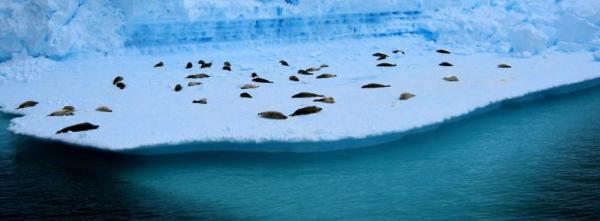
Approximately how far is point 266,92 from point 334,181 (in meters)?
3.60

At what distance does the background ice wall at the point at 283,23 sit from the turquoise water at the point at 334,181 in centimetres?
465

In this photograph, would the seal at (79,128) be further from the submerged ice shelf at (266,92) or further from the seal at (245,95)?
the seal at (245,95)

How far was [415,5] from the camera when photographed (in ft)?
48.3

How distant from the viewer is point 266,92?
9250 mm

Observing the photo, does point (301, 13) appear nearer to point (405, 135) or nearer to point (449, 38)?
point (449, 38)

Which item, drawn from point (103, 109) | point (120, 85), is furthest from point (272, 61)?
point (103, 109)

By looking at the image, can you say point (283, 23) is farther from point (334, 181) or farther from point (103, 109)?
point (334, 181)

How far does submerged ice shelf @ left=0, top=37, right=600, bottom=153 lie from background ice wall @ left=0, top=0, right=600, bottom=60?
13.5 inches

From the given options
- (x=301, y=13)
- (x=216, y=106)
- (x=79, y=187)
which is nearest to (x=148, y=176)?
(x=79, y=187)

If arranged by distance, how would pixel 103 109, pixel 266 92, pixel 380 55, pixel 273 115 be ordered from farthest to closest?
→ pixel 380 55 < pixel 266 92 < pixel 103 109 < pixel 273 115

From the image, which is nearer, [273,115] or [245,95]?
[273,115]

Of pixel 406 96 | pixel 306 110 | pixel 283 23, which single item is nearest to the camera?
pixel 306 110

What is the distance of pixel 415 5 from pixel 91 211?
10.8 metres

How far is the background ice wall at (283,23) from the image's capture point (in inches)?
463
